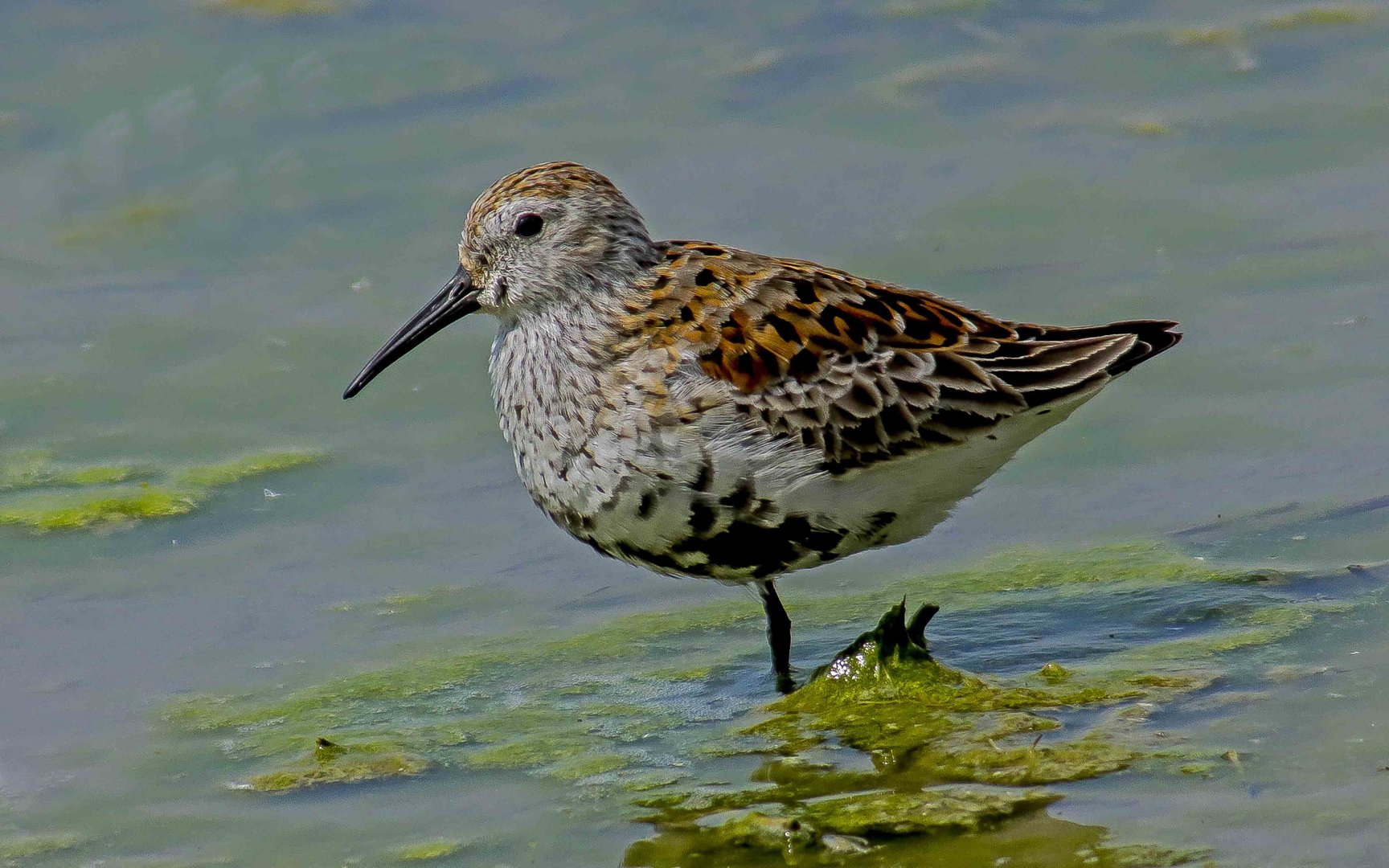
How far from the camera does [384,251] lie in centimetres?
1058

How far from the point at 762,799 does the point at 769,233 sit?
5.09 metres

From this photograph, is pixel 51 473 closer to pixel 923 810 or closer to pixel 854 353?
pixel 854 353

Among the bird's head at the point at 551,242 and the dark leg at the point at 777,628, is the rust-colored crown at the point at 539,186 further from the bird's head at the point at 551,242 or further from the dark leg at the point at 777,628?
the dark leg at the point at 777,628

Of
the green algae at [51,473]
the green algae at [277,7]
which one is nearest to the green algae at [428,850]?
the green algae at [51,473]

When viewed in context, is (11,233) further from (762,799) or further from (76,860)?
(762,799)

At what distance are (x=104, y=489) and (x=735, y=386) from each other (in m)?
3.50

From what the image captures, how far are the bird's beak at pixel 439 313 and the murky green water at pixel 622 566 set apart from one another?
1008 millimetres

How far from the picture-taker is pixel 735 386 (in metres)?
6.58

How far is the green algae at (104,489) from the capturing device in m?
8.41

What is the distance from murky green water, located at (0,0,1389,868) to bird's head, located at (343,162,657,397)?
135 cm

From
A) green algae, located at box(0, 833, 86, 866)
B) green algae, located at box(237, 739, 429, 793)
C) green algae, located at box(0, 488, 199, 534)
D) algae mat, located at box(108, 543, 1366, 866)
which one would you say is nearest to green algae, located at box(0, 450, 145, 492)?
green algae, located at box(0, 488, 199, 534)

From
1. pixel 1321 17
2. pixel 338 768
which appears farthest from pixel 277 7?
pixel 338 768

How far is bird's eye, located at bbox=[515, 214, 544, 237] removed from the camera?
23.1ft

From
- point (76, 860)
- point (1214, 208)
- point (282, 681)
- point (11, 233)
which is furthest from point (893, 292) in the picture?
point (11, 233)
